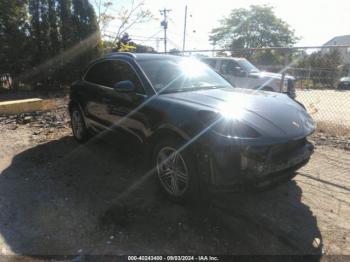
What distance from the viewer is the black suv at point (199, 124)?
2.95 m

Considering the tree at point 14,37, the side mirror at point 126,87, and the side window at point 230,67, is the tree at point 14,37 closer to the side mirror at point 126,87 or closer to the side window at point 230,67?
the side window at point 230,67

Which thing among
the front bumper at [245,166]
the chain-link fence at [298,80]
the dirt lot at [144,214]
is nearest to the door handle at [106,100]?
the dirt lot at [144,214]

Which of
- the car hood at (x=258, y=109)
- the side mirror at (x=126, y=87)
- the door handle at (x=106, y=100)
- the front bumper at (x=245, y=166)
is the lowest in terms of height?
the front bumper at (x=245, y=166)

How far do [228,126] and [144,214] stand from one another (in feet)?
4.46

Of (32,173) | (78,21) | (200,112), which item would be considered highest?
(78,21)

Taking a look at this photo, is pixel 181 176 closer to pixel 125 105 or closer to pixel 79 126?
pixel 125 105

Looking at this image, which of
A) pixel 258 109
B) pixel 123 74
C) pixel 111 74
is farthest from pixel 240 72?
pixel 258 109

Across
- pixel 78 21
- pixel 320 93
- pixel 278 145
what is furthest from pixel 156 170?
pixel 320 93

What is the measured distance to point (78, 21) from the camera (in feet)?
46.5

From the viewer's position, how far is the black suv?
2953mm

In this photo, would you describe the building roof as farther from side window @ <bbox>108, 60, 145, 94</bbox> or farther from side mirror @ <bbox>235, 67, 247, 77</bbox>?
side window @ <bbox>108, 60, 145, 94</bbox>

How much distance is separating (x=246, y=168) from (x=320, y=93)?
13835 mm

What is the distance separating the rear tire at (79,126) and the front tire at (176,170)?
98.8 inches

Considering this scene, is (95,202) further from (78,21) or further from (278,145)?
(78,21)
